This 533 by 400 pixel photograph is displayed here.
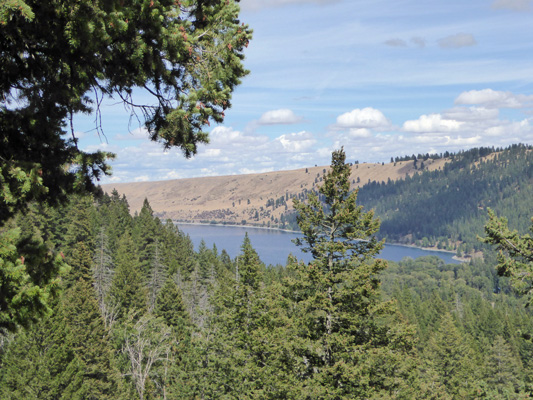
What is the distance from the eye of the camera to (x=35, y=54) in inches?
243

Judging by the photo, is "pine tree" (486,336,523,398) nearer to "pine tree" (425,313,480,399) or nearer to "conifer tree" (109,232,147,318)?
"pine tree" (425,313,480,399)

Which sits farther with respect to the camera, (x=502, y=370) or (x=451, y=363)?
(x=502, y=370)

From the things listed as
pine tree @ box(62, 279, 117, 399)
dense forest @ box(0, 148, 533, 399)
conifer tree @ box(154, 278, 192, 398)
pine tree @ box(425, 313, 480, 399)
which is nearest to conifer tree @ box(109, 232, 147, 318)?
dense forest @ box(0, 148, 533, 399)

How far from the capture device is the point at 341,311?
1681 centimetres

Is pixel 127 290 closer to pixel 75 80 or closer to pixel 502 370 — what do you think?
pixel 75 80

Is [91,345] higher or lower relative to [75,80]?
lower

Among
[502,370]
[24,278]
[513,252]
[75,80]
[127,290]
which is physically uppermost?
[75,80]

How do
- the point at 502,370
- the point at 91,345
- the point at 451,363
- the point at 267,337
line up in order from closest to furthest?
the point at 267,337, the point at 91,345, the point at 451,363, the point at 502,370

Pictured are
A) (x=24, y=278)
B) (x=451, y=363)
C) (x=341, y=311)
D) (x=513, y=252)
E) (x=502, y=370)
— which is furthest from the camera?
(x=502, y=370)

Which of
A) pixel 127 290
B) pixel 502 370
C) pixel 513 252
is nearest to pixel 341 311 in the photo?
pixel 513 252

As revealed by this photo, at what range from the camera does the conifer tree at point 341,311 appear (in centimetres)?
1585

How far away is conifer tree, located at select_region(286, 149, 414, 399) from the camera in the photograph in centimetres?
1585

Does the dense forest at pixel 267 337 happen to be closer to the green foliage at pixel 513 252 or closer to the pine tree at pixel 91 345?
the pine tree at pixel 91 345

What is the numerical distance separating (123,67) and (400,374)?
51.9 ft
